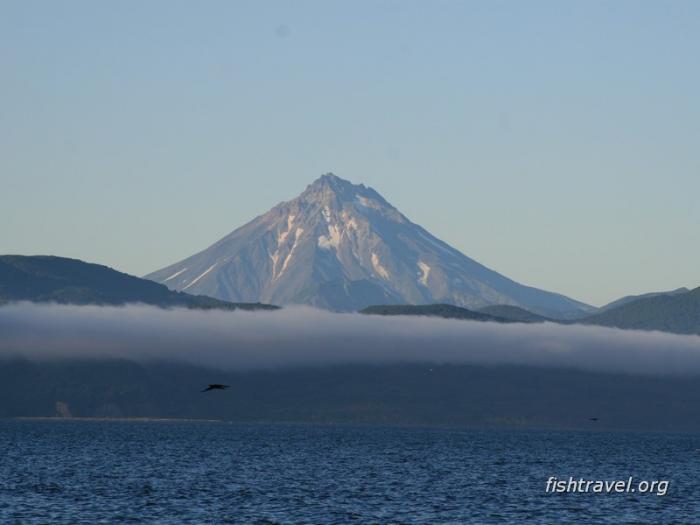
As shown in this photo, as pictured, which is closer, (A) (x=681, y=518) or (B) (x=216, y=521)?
(B) (x=216, y=521)

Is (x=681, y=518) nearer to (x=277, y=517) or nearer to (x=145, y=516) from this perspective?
(x=277, y=517)

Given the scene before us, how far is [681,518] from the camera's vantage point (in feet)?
656

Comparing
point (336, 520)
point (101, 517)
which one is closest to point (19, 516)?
point (101, 517)

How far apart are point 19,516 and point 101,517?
31.6 ft

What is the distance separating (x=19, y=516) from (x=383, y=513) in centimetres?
4476

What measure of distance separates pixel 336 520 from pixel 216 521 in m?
14.3

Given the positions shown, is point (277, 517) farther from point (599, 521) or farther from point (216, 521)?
point (599, 521)

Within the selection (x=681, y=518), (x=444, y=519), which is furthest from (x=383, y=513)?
(x=681, y=518)

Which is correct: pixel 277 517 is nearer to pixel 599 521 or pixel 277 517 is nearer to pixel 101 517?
pixel 101 517

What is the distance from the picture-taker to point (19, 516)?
189 m

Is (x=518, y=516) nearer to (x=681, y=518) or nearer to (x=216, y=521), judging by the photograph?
(x=681, y=518)

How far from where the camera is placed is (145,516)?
191500 millimetres

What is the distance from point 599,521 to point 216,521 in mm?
46087

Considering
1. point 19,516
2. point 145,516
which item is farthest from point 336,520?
point 19,516
